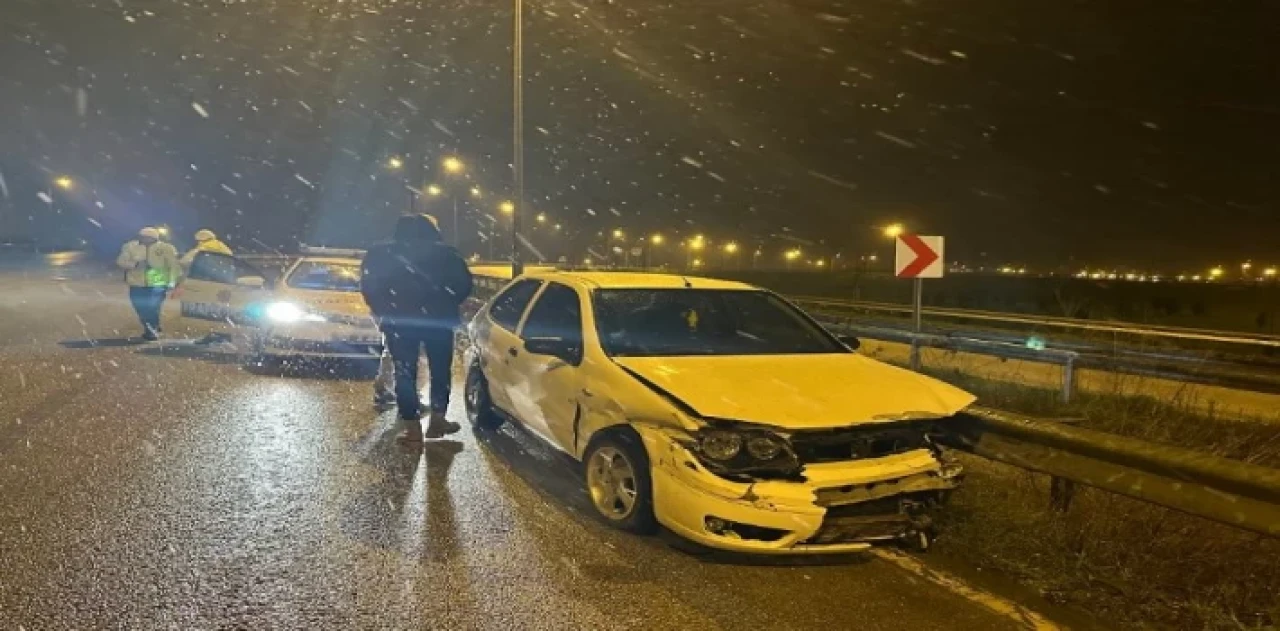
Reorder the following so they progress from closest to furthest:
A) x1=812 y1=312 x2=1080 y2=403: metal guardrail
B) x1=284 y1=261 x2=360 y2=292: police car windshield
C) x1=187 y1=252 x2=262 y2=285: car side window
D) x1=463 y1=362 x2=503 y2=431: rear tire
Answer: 1. x1=463 y1=362 x2=503 y2=431: rear tire
2. x1=812 y1=312 x2=1080 y2=403: metal guardrail
3. x1=284 y1=261 x2=360 y2=292: police car windshield
4. x1=187 y1=252 x2=262 y2=285: car side window

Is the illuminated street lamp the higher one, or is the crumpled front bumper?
the illuminated street lamp

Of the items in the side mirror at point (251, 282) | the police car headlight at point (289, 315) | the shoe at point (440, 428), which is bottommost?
the shoe at point (440, 428)

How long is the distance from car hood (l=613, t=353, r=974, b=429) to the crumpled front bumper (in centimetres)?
23

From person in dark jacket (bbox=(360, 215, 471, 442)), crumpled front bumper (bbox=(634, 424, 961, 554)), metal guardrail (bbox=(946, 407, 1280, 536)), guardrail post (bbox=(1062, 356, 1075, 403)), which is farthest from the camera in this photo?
guardrail post (bbox=(1062, 356, 1075, 403))

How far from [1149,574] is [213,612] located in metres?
4.19

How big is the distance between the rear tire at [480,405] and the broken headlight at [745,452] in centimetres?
324

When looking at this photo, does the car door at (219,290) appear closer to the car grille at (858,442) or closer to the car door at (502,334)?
the car door at (502,334)

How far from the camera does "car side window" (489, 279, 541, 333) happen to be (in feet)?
23.2

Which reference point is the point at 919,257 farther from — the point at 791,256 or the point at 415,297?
the point at 791,256

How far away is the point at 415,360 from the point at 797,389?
3856 mm

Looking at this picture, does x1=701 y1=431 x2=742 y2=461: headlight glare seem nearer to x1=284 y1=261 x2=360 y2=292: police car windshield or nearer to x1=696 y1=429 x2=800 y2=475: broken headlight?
x1=696 y1=429 x2=800 y2=475: broken headlight

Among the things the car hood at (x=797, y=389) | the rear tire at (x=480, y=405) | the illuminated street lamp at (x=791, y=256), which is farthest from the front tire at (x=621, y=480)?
the illuminated street lamp at (x=791, y=256)

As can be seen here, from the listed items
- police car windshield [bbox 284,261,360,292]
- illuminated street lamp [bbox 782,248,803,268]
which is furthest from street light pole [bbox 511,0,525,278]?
illuminated street lamp [bbox 782,248,803,268]

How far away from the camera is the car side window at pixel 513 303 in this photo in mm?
7070
